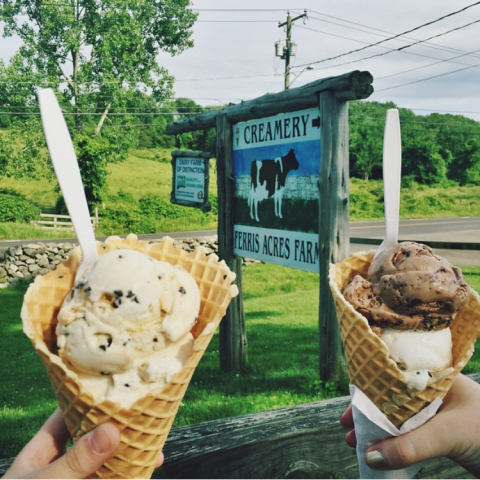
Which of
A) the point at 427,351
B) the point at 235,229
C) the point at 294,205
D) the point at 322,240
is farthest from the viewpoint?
the point at 235,229

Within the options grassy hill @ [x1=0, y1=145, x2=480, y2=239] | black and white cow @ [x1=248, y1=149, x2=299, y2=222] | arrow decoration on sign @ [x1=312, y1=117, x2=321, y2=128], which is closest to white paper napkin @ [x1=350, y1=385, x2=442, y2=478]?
arrow decoration on sign @ [x1=312, y1=117, x2=321, y2=128]

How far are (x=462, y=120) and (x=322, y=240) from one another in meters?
46.7

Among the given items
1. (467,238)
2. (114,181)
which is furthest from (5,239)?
(467,238)

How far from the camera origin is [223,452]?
4.83 ft

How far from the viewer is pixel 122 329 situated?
1417mm

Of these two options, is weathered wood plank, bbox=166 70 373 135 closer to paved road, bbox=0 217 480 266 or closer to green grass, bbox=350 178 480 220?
paved road, bbox=0 217 480 266

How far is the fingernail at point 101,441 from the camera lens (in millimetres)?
1289

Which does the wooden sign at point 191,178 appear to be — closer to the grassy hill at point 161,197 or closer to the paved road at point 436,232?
the paved road at point 436,232

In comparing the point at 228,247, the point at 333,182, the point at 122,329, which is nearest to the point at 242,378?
the point at 228,247

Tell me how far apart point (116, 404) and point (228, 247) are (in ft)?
12.6

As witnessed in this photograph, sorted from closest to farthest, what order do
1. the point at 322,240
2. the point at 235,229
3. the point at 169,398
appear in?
1. the point at 169,398
2. the point at 322,240
3. the point at 235,229

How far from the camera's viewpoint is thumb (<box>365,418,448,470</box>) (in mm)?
1463

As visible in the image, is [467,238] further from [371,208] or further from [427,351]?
[427,351]

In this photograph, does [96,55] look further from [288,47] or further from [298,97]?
[298,97]
